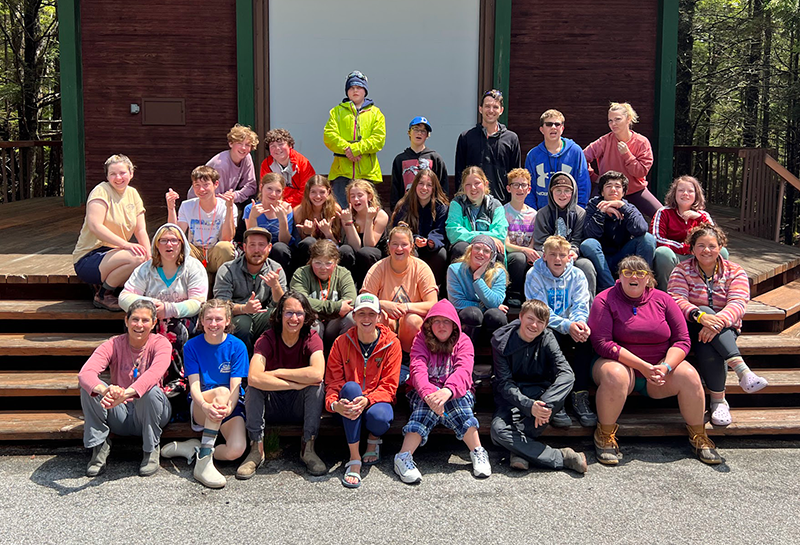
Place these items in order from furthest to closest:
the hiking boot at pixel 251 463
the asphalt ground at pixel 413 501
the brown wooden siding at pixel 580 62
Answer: the brown wooden siding at pixel 580 62 < the hiking boot at pixel 251 463 < the asphalt ground at pixel 413 501

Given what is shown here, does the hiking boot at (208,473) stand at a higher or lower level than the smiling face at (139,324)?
lower

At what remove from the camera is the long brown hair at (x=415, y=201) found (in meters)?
5.46

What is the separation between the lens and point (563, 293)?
468 cm

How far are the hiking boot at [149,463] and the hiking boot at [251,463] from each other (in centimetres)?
45

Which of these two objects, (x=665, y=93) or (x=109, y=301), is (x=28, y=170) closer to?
(x=109, y=301)

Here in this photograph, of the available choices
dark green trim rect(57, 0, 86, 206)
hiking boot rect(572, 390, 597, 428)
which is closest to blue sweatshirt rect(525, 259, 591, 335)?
hiking boot rect(572, 390, 597, 428)

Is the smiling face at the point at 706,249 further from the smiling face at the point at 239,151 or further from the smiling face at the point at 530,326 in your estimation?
the smiling face at the point at 239,151

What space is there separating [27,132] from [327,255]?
472 inches

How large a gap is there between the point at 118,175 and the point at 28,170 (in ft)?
21.9

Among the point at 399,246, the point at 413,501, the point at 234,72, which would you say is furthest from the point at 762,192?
the point at 413,501

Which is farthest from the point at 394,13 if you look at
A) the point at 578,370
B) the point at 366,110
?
the point at 578,370

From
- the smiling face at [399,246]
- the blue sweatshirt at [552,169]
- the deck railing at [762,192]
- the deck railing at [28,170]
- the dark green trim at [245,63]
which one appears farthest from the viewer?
the deck railing at [28,170]

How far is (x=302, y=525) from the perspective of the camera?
348cm

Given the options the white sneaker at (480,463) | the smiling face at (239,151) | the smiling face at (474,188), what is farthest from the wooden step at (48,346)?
the smiling face at (474,188)
